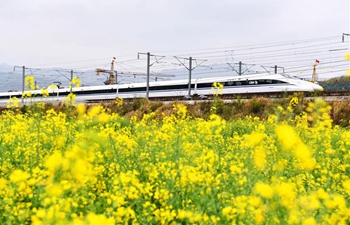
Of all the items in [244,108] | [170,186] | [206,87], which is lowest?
[170,186]

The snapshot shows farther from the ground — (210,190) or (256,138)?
(256,138)

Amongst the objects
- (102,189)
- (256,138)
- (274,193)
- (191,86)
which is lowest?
(102,189)

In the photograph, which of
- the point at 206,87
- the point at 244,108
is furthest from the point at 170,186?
the point at 206,87

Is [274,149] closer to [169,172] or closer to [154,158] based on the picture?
[169,172]

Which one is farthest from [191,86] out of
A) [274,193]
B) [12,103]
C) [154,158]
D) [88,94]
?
[274,193]

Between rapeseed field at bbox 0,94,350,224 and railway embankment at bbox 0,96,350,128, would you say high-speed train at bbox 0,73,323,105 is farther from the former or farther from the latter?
rapeseed field at bbox 0,94,350,224

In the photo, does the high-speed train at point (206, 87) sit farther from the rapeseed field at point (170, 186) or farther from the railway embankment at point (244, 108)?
the rapeseed field at point (170, 186)

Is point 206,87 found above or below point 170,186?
above

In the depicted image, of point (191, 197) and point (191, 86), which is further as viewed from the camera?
point (191, 86)

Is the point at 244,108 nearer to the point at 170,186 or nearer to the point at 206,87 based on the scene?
the point at 206,87

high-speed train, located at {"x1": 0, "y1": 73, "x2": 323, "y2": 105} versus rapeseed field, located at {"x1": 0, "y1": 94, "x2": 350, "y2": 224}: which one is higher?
high-speed train, located at {"x1": 0, "y1": 73, "x2": 323, "y2": 105}

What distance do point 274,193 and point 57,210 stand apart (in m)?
1.07

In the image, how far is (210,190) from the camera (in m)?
2.59

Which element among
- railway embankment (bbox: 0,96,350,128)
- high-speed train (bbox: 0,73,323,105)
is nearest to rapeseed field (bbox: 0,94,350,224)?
railway embankment (bbox: 0,96,350,128)
